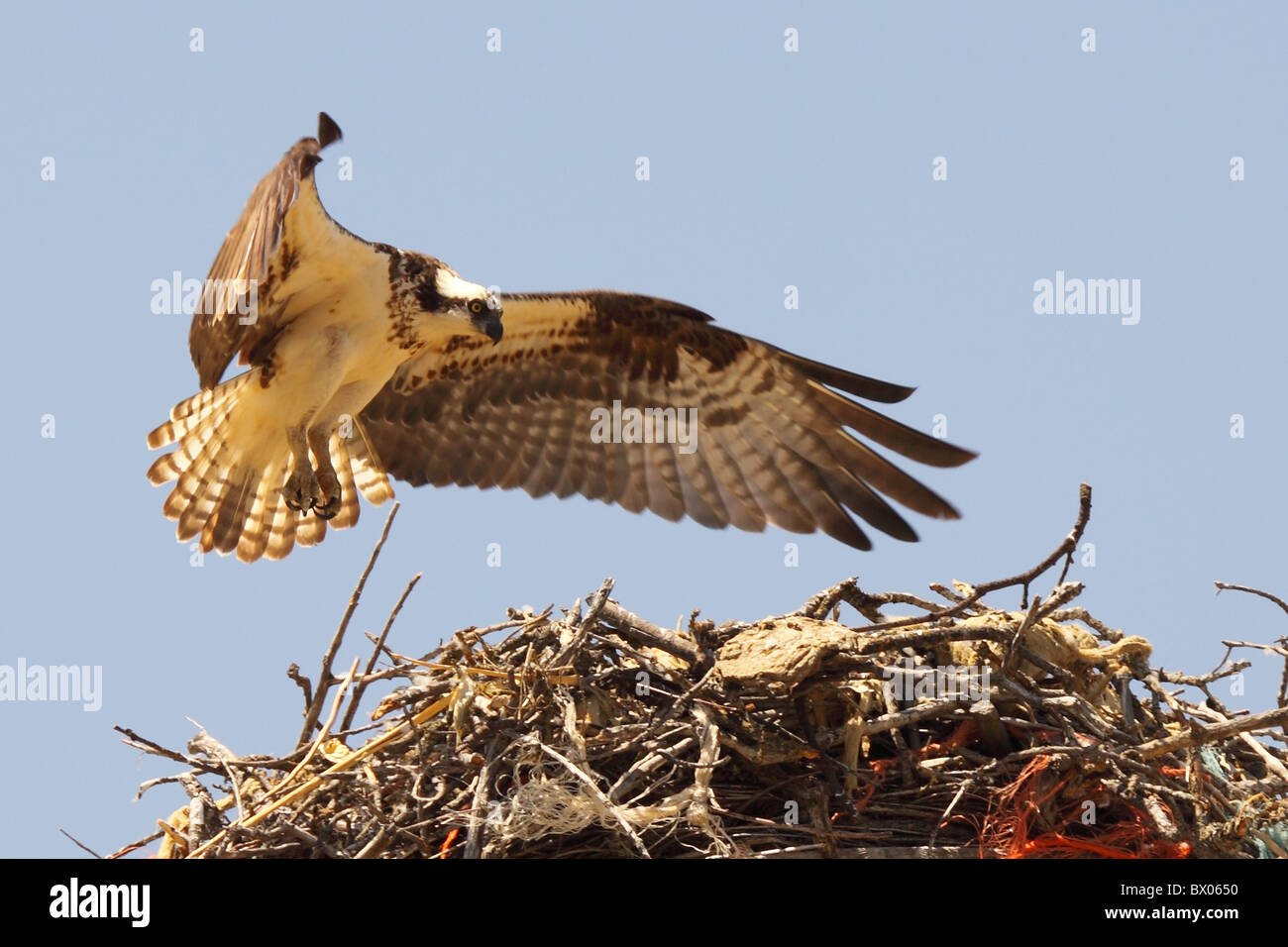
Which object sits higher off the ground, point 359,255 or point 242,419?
point 359,255

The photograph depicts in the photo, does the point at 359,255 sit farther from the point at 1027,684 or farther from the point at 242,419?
Answer: the point at 1027,684

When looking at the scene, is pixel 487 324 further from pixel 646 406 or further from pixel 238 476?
pixel 238 476

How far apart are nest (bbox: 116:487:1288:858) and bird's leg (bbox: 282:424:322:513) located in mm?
2236

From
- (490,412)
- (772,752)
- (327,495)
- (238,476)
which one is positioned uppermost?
(490,412)

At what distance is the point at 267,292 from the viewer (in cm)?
794

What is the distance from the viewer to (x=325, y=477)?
8820 mm

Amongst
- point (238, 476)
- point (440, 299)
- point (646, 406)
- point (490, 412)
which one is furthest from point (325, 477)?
point (646, 406)

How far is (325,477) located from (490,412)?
1.08m

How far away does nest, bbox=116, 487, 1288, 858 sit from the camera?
237 inches

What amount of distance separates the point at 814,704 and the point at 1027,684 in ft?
2.82

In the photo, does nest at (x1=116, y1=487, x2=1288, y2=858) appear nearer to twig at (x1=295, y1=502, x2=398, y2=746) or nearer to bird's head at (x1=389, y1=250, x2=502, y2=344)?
twig at (x1=295, y1=502, x2=398, y2=746)

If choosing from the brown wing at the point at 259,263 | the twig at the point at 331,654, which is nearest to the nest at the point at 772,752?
the twig at the point at 331,654
